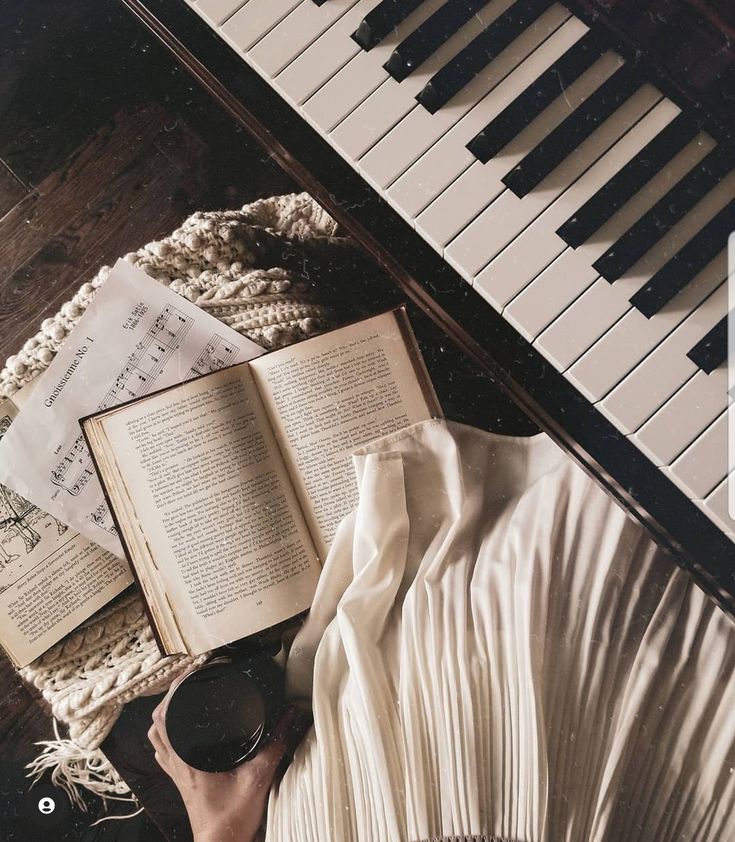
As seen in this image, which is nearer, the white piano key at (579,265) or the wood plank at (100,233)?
the white piano key at (579,265)

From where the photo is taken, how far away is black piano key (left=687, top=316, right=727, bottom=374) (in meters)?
0.69

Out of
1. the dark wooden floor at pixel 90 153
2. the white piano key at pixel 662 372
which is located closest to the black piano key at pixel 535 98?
the white piano key at pixel 662 372

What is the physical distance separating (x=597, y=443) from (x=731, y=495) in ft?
0.40

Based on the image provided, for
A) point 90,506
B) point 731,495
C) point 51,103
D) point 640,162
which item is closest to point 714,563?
point 731,495

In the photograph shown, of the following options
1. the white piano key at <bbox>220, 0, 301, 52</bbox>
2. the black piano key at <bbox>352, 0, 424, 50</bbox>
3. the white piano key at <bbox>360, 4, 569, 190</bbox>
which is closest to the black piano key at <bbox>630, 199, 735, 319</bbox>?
the white piano key at <bbox>360, 4, 569, 190</bbox>

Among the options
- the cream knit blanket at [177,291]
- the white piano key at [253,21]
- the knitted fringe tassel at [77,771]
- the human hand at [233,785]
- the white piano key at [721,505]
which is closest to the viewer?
the white piano key at [721,505]

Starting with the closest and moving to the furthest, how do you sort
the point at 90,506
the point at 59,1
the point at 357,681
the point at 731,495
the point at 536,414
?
the point at 731,495
the point at 536,414
the point at 357,681
the point at 90,506
the point at 59,1

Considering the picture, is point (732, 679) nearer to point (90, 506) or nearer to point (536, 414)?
point (536, 414)

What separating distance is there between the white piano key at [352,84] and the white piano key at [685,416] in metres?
0.41

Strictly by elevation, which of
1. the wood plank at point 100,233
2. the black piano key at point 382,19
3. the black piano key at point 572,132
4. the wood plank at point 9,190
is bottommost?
the black piano key at point 572,132

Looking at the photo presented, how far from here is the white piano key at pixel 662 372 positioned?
70 cm

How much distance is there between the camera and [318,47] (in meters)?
0.78

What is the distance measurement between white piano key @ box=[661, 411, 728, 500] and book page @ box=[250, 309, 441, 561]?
0.42m

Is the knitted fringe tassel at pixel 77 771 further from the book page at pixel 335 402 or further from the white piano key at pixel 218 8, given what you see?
the white piano key at pixel 218 8
